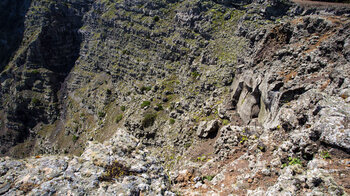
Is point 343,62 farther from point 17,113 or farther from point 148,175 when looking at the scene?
point 17,113

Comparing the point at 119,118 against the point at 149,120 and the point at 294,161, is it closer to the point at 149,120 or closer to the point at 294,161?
the point at 149,120

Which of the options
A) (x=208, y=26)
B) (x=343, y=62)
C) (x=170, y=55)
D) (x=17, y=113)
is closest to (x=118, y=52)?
(x=170, y=55)

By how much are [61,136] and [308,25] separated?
7221cm

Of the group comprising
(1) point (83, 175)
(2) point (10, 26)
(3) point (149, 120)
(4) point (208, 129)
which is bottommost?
(3) point (149, 120)

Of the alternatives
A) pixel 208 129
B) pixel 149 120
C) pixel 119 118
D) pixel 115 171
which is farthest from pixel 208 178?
pixel 119 118

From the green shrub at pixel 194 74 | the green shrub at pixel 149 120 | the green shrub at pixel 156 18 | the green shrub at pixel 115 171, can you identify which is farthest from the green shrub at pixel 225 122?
the green shrub at pixel 156 18

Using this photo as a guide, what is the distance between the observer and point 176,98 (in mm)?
44688

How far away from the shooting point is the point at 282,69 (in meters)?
21.2

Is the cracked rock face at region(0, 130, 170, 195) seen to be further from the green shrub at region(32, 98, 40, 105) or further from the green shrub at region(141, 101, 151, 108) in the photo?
the green shrub at region(32, 98, 40, 105)

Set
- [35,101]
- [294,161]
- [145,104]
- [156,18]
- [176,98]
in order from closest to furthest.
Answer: [294,161]
[176,98]
[145,104]
[156,18]
[35,101]

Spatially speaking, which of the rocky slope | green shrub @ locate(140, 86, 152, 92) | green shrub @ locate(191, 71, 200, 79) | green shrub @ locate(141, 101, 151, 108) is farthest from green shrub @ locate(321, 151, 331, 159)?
green shrub @ locate(140, 86, 152, 92)

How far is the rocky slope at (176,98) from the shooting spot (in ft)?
34.9

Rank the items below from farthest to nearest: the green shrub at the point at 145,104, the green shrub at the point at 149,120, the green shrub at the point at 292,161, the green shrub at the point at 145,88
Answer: the green shrub at the point at 145,88, the green shrub at the point at 145,104, the green shrub at the point at 149,120, the green shrub at the point at 292,161

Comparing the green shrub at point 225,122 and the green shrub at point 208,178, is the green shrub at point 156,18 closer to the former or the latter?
the green shrub at point 225,122
